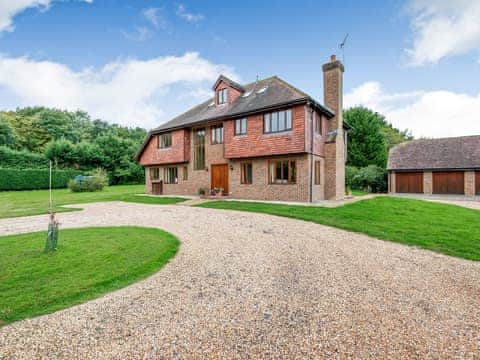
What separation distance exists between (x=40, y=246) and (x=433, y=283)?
801cm

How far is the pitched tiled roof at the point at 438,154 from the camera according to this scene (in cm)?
2064

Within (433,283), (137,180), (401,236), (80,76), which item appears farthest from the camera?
(137,180)

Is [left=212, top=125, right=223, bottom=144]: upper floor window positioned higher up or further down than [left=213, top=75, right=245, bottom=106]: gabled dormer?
further down

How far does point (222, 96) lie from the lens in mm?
17797

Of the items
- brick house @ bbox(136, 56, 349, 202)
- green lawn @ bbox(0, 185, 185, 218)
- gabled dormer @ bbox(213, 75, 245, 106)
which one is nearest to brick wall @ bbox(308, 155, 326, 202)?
brick house @ bbox(136, 56, 349, 202)

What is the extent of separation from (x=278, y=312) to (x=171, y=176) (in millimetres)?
18207

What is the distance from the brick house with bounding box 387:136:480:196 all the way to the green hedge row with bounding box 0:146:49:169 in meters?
39.8

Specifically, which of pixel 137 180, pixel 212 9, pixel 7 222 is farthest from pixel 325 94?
pixel 137 180

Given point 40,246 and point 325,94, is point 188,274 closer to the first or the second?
point 40,246

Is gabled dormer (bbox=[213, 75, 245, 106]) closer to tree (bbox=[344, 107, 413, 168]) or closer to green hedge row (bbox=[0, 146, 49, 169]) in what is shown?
tree (bbox=[344, 107, 413, 168])

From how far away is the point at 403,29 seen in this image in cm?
1423

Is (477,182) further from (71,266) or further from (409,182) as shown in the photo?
(71,266)

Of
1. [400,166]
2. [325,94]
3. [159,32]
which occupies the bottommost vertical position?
[400,166]

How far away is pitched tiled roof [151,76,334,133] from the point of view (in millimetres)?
13672
